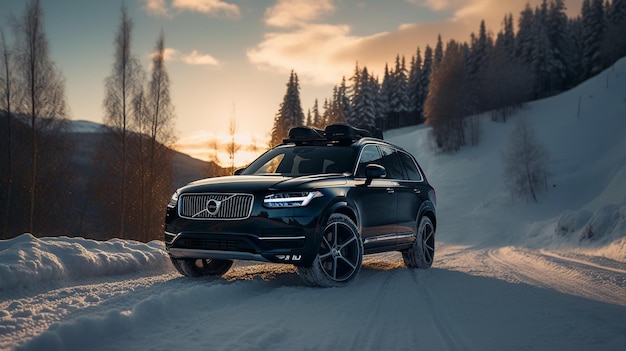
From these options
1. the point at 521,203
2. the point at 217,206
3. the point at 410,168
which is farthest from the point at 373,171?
the point at 521,203

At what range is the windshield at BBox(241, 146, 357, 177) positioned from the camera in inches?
273

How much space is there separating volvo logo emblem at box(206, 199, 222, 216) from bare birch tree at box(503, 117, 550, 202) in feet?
150

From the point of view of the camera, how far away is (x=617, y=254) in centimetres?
1406

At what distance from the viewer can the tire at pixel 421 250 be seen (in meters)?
8.35

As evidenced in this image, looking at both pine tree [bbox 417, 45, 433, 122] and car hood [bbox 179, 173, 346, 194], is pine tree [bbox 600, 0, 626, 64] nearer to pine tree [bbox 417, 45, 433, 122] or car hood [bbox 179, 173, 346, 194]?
pine tree [bbox 417, 45, 433, 122]

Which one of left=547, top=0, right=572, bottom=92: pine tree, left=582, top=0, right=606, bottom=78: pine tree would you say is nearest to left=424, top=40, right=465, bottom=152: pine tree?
left=547, top=0, right=572, bottom=92: pine tree

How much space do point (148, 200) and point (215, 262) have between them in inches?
955

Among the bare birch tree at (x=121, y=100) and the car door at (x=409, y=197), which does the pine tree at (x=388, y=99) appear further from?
the car door at (x=409, y=197)

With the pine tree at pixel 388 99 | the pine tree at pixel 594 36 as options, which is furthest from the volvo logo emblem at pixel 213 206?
the pine tree at pixel 388 99

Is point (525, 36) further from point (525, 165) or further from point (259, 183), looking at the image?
point (259, 183)

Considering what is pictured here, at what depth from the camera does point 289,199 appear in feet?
18.2

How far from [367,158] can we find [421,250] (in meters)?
2.11

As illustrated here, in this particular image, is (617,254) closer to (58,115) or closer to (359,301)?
(359,301)

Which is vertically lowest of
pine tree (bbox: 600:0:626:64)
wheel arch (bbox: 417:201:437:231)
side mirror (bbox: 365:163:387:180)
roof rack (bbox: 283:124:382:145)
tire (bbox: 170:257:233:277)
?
tire (bbox: 170:257:233:277)
